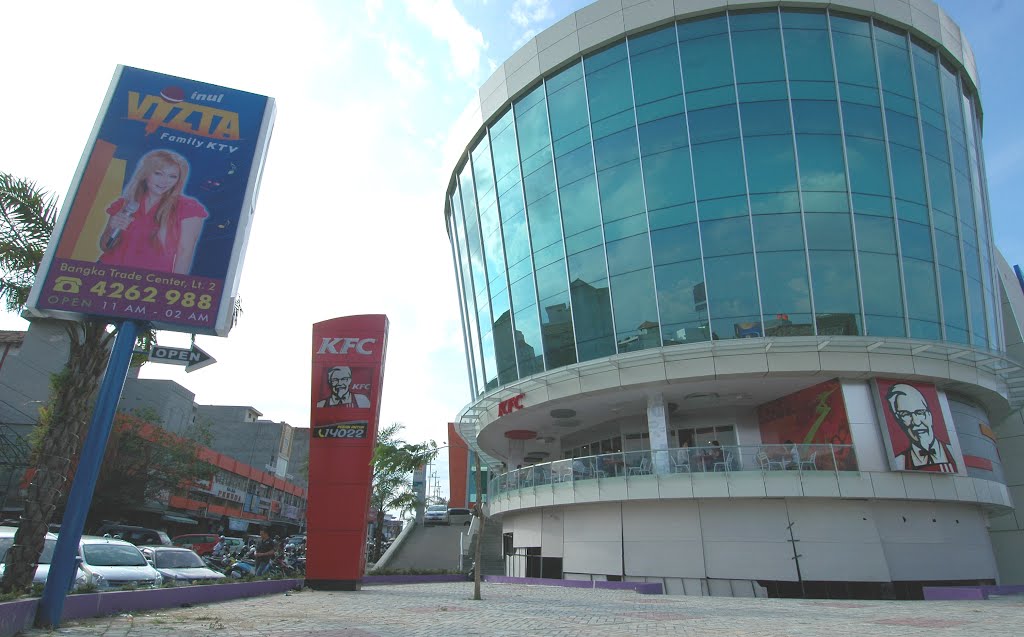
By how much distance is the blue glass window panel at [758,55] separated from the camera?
25047 mm

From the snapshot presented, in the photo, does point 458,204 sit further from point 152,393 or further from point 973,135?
point 152,393

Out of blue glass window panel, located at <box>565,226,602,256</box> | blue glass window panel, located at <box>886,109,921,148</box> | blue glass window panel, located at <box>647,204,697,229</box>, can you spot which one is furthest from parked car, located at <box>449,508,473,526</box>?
blue glass window panel, located at <box>886,109,921,148</box>

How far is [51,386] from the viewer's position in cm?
987

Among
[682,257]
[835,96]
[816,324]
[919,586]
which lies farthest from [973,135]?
[919,586]

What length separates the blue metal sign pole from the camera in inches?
299

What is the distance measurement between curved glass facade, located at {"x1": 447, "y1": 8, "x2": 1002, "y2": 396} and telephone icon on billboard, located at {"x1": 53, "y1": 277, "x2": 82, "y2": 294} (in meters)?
19.7

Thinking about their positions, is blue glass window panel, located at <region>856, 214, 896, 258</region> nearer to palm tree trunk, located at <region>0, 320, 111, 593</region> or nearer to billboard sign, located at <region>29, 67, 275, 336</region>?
billboard sign, located at <region>29, 67, 275, 336</region>

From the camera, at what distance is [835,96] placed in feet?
81.5

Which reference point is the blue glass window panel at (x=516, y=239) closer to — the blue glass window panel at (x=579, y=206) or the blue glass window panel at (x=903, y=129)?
the blue glass window panel at (x=579, y=206)

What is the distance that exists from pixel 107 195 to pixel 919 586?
26.2 meters

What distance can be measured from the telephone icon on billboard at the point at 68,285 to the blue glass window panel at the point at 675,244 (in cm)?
A: 2022

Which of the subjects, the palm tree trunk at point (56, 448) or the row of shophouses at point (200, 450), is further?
the row of shophouses at point (200, 450)

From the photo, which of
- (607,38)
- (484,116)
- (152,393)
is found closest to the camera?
(607,38)

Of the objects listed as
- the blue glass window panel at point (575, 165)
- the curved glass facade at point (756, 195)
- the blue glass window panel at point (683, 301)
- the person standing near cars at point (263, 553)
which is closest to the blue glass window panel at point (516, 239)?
the curved glass facade at point (756, 195)
